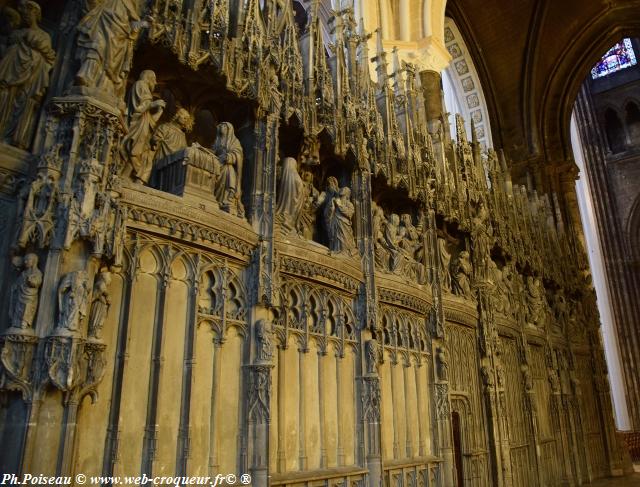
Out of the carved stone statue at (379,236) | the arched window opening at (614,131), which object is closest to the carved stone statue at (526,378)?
the carved stone statue at (379,236)

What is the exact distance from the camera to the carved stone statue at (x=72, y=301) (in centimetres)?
452

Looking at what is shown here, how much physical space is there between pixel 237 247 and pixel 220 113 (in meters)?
2.13

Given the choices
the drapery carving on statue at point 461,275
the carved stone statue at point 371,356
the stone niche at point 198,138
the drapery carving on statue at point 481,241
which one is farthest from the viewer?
the drapery carving on statue at point 481,241

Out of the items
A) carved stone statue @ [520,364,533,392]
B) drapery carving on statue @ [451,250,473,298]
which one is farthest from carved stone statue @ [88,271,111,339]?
carved stone statue @ [520,364,533,392]

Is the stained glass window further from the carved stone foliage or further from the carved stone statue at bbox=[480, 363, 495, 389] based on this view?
the carved stone foliage

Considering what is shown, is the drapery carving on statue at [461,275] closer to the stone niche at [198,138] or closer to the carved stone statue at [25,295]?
the stone niche at [198,138]

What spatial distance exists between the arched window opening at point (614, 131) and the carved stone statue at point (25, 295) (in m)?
36.6

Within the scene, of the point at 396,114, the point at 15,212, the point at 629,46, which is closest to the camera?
the point at 15,212

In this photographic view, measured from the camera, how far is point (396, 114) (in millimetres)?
11383

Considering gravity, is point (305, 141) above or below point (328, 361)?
above

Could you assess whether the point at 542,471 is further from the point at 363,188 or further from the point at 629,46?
the point at 629,46

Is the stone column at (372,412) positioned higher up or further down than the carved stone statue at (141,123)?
further down

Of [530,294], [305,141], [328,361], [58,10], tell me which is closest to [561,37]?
[530,294]

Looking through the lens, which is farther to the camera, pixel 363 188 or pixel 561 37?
pixel 561 37
